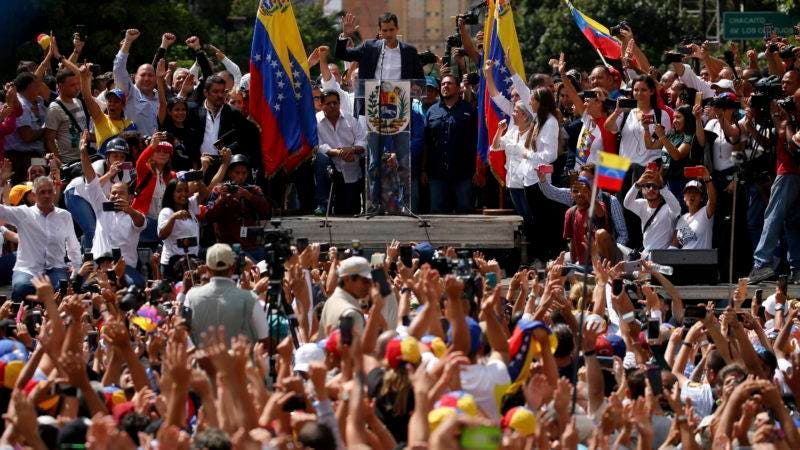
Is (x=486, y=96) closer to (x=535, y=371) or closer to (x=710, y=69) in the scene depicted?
(x=710, y=69)

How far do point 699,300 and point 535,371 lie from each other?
6099 millimetres

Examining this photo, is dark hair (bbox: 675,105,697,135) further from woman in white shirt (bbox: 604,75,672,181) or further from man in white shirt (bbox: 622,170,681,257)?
man in white shirt (bbox: 622,170,681,257)

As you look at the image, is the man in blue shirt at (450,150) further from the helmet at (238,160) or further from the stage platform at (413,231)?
the helmet at (238,160)

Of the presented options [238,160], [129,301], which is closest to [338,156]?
[238,160]

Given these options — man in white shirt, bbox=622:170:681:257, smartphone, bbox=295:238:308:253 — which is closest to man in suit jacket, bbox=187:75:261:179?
man in white shirt, bbox=622:170:681:257

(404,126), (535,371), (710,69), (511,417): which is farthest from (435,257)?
(710,69)

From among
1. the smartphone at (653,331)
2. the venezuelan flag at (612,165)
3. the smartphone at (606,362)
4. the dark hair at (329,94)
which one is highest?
the dark hair at (329,94)

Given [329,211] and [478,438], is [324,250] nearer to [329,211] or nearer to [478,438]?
[329,211]

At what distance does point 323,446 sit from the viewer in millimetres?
8297

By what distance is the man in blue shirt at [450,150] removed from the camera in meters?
18.9

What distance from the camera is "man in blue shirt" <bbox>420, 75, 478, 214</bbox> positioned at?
18.9m

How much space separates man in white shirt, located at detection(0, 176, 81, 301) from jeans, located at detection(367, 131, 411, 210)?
349 centimetres

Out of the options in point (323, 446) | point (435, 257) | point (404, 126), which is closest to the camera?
point (323, 446)

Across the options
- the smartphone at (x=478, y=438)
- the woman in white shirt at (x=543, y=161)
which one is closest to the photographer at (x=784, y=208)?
the woman in white shirt at (x=543, y=161)
